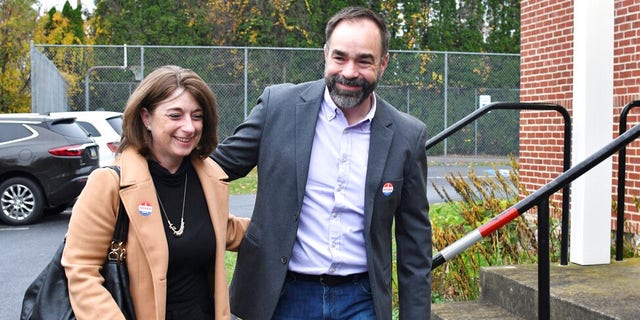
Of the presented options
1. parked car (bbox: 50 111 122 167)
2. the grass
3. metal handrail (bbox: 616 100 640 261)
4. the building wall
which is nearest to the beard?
metal handrail (bbox: 616 100 640 261)

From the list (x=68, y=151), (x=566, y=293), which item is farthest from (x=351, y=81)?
(x=68, y=151)

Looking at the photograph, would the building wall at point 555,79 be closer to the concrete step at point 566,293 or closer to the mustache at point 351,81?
the concrete step at point 566,293

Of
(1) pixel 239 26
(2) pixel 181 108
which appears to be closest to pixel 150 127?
(2) pixel 181 108

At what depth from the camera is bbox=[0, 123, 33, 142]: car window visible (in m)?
11.9

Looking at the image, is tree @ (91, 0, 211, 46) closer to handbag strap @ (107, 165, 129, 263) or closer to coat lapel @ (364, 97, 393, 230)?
coat lapel @ (364, 97, 393, 230)

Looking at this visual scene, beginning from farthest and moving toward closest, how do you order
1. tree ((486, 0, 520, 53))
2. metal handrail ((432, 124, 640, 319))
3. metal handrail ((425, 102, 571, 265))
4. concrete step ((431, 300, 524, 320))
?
tree ((486, 0, 520, 53)) → metal handrail ((425, 102, 571, 265)) → concrete step ((431, 300, 524, 320)) → metal handrail ((432, 124, 640, 319))

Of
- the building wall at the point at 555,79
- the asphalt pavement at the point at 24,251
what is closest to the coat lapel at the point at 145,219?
the asphalt pavement at the point at 24,251

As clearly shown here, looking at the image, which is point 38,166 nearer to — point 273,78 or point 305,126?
point 305,126

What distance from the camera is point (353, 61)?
2.71 metres

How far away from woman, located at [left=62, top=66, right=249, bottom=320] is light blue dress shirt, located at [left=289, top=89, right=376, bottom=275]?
0.94ft

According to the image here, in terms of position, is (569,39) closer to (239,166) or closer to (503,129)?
(239,166)

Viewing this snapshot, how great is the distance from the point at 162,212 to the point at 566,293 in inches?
107

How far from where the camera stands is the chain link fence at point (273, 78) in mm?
20047

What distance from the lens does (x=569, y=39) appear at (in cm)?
762
